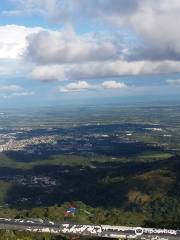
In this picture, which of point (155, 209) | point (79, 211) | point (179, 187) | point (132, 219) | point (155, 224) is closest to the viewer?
point (155, 224)

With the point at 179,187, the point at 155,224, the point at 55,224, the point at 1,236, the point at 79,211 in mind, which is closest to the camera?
the point at 1,236

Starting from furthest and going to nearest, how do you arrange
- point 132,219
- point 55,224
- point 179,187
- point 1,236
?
point 179,187 < point 132,219 < point 55,224 < point 1,236

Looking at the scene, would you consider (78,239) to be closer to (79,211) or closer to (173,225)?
(173,225)

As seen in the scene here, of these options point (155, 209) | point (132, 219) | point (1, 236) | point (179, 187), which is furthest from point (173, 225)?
point (179, 187)

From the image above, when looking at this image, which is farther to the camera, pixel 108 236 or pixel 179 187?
pixel 179 187

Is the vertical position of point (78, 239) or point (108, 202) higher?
point (78, 239)

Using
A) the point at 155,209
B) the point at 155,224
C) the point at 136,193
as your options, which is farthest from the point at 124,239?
the point at 136,193
